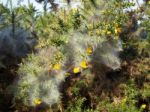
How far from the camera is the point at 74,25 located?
5996mm

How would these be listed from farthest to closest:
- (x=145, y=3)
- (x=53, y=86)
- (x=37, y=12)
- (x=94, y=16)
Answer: (x=37, y=12) < (x=145, y=3) < (x=94, y=16) < (x=53, y=86)

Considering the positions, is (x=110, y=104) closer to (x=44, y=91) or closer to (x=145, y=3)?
(x=44, y=91)

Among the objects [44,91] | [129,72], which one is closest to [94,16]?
[129,72]

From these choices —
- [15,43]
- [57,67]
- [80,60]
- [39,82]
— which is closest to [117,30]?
[80,60]

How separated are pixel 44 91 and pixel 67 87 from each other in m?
0.38

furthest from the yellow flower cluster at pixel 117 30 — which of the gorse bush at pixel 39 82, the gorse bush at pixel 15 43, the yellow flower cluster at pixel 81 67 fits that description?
the gorse bush at pixel 15 43

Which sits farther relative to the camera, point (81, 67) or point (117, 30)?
point (117, 30)

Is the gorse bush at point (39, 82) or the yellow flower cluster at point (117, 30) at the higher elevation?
the yellow flower cluster at point (117, 30)

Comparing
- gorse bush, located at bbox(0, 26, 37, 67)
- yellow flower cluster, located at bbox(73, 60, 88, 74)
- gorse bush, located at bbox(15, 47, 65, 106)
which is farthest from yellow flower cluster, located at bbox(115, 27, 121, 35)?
gorse bush, located at bbox(0, 26, 37, 67)

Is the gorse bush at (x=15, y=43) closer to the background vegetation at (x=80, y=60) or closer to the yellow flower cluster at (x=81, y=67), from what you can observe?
the background vegetation at (x=80, y=60)

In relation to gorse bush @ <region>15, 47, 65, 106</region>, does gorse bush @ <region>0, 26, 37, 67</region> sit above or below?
above

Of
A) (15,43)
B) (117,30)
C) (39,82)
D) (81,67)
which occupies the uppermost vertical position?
(117,30)

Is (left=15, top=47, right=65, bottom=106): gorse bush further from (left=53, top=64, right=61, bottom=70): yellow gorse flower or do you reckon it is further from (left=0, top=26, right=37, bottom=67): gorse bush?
(left=0, top=26, right=37, bottom=67): gorse bush

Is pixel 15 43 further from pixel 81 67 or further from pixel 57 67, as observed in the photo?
pixel 81 67
